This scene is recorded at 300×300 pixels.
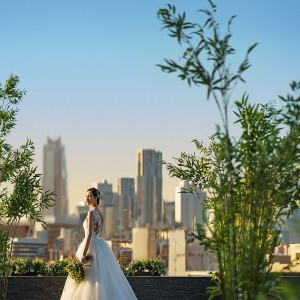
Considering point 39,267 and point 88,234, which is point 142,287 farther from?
point 88,234

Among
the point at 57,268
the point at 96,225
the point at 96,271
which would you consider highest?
the point at 96,225

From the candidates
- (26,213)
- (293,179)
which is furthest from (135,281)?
(293,179)

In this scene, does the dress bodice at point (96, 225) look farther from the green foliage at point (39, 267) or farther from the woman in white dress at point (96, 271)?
the green foliage at point (39, 267)

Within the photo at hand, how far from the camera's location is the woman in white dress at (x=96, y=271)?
952 centimetres

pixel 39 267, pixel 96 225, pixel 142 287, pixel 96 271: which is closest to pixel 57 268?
pixel 39 267

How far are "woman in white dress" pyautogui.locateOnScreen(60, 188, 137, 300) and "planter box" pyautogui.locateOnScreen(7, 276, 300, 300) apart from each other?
195cm

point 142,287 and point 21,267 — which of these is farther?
point 21,267

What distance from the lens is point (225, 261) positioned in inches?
315

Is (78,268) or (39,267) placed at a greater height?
(39,267)

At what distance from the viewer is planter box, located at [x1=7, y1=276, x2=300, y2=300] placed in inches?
464

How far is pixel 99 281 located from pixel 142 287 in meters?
2.37

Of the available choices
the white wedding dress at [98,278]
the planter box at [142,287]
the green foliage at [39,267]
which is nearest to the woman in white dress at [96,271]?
the white wedding dress at [98,278]

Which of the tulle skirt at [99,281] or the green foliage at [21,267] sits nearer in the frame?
the tulle skirt at [99,281]

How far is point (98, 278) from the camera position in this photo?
965 cm
